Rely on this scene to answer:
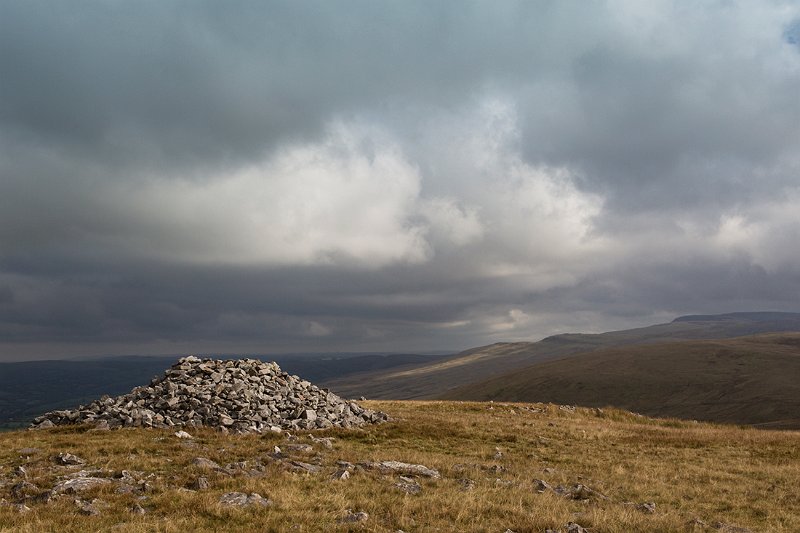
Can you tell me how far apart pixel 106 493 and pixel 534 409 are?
138 ft

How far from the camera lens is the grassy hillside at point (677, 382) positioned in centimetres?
10519

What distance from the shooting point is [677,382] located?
136750 mm

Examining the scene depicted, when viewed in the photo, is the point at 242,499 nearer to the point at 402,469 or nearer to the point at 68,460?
the point at 402,469

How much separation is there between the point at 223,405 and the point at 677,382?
5379 inches

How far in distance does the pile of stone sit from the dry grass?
210cm

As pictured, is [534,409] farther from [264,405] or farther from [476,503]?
[476,503]

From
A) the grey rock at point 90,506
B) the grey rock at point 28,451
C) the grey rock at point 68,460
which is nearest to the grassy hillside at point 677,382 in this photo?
the grey rock at point 68,460

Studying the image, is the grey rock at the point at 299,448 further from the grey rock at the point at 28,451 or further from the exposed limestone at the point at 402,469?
the grey rock at the point at 28,451

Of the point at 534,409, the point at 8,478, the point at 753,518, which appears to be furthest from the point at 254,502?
the point at 534,409

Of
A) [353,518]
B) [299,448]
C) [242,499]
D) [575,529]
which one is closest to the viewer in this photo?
[575,529]

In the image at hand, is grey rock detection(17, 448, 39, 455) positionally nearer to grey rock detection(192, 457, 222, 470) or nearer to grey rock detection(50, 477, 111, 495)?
grey rock detection(50, 477, 111, 495)

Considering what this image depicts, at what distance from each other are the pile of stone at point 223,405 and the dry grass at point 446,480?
2095 mm

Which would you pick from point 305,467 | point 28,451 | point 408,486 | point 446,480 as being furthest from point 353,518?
point 28,451

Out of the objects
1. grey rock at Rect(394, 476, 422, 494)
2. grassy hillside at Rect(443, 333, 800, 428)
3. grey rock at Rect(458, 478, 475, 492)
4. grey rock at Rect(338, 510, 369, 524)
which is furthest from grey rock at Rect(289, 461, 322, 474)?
grassy hillside at Rect(443, 333, 800, 428)
